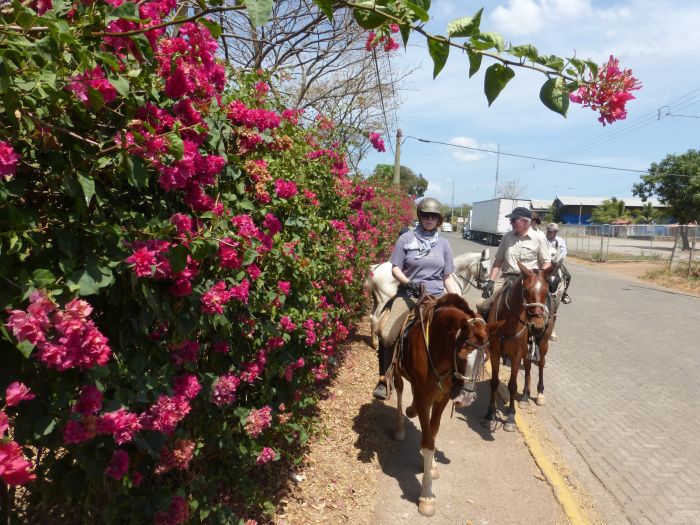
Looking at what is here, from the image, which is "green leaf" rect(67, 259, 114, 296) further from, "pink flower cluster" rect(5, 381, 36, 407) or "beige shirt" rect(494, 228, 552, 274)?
"beige shirt" rect(494, 228, 552, 274)

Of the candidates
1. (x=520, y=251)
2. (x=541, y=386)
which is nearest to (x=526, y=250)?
(x=520, y=251)

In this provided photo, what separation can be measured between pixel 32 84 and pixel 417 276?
13.6 ft

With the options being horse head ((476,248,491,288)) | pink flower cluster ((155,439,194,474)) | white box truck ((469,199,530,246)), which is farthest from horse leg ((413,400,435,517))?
white box truck ((469,199,530,246))

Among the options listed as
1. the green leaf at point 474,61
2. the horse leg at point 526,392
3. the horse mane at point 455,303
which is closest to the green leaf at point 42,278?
the green leaf at point 474,61

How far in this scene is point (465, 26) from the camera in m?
1.60

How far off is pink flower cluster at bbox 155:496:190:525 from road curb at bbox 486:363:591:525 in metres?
3.23

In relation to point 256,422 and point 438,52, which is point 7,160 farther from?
point 256,422

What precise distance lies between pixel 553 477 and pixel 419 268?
2.41m

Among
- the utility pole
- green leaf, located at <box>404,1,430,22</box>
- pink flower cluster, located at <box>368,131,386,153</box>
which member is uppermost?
the utility pole

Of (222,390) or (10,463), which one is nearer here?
(10,463)

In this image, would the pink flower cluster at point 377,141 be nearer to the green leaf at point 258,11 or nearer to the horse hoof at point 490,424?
the horse hoof at point 490,424

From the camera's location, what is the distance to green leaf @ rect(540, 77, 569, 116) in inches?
66.6

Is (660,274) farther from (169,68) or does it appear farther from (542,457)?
(169,68)

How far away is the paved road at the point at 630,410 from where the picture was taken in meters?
4.42
